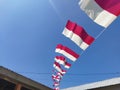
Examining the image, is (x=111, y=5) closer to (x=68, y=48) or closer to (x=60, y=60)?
(x=68, y=48)

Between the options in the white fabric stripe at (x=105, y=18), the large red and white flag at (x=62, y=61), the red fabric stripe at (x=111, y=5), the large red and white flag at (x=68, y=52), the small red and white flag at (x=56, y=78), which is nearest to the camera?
the red fabric stripe at (x=111, y=5)

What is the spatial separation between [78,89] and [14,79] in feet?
9.81

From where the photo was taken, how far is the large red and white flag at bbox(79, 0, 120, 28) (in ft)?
12.9

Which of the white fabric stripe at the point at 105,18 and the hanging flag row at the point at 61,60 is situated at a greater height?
the hanging flag row at the point at 61,60

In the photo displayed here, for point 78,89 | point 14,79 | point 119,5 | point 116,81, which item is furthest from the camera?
point 78,89

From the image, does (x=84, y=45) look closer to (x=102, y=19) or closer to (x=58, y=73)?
(x=102, y=19)

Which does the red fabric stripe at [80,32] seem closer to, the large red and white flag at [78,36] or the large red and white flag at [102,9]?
the large red and white flag at [78,36]

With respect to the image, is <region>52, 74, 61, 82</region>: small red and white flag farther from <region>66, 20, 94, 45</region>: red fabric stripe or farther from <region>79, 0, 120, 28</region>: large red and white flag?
<region>79, 0, 120, 28</region>: large red and white flag

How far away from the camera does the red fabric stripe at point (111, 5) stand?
153 inches

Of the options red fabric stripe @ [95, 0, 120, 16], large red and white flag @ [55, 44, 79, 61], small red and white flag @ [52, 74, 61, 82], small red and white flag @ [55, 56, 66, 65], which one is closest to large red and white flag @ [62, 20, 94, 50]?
large red and white flag @ [55, 44, 79, 61]

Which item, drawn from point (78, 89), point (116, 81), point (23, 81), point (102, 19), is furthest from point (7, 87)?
point (102, 19)

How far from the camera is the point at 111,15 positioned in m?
4.03

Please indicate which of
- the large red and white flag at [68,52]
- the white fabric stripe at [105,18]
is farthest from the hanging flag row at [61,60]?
the white fabric stripe at [105,18]

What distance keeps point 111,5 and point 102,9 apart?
17cm
